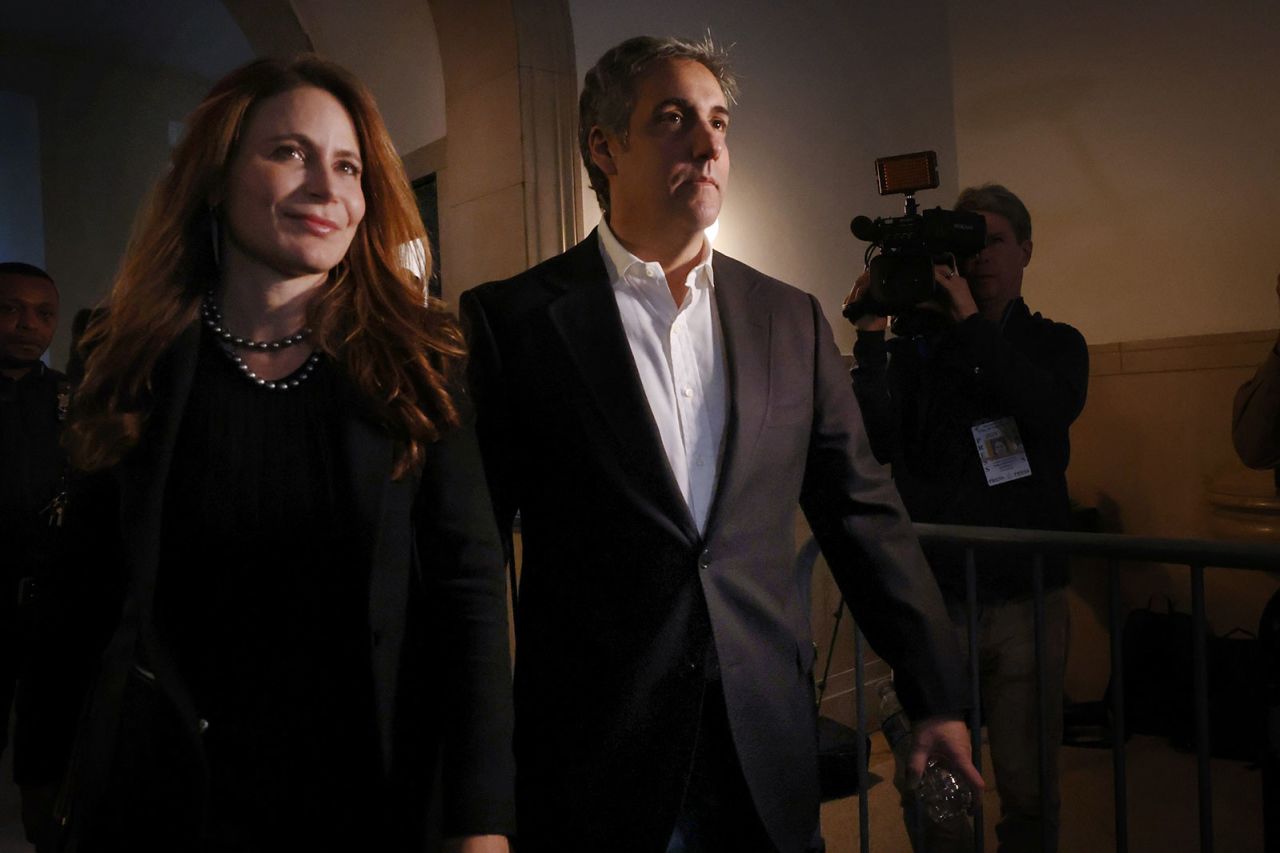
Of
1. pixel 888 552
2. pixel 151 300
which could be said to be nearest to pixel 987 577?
pixel 888 552

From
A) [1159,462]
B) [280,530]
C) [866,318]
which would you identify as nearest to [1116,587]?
[866,318]

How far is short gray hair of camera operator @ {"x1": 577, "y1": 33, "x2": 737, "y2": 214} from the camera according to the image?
1561mm

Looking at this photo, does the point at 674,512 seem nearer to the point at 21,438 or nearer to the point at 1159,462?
the point at 21,438

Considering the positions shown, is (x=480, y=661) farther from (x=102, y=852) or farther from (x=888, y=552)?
(x=888, y=552)

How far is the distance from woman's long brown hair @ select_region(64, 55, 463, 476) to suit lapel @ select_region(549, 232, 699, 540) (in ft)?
0.60

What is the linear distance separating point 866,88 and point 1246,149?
171 centimetres

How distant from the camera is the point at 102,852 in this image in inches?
43.6

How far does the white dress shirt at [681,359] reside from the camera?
1406mm

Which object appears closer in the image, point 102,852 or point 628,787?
point 102,852

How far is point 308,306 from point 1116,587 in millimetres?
1450

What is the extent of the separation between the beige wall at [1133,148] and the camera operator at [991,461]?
2.63 m

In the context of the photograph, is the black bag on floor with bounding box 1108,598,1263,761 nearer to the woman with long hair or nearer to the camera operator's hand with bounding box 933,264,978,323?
the camera operator's hand with bounding box 933,264,978,323

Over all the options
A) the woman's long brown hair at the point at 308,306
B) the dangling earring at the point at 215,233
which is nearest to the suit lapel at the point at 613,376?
the woman's long brown hair at the point at 308,306

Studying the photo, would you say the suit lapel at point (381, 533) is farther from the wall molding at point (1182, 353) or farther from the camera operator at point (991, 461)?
the wall molding at point (1182, 353)
